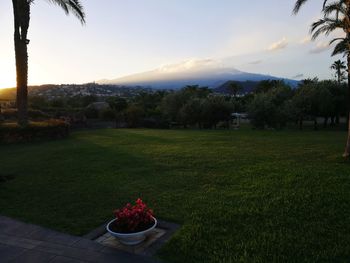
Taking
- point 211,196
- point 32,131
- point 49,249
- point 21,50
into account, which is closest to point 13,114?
point 32,131

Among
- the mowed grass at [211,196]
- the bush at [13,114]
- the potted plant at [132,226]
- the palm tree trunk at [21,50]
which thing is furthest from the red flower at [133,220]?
the bush at [13,114]

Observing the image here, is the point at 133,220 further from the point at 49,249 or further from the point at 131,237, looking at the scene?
the point at 49,249

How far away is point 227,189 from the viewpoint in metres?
6.69

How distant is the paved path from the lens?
13.1 feet

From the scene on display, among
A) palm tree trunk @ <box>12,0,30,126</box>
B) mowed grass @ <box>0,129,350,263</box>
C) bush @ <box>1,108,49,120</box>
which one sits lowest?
mowed grass @ <box>0,129,350,263</box>

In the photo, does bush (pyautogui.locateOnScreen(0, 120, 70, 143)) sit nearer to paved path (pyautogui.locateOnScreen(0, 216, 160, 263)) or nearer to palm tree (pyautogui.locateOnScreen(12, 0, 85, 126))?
palm tree (pyautogui.locateOnScreen(12, 0, 85, 126))

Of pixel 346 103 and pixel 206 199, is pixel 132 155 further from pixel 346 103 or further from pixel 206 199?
pixel 346 103

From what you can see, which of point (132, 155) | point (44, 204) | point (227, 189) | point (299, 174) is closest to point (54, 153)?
point (132, 155)

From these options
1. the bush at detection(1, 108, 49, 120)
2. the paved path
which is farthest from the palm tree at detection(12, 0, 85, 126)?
the paved path

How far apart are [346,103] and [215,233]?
32581 millimetres

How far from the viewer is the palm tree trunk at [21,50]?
51.0 ft

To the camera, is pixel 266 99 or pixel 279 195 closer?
pixel 279 195

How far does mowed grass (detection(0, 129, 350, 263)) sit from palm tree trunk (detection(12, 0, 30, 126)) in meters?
5.78

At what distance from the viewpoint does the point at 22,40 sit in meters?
15.9
